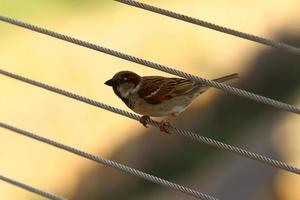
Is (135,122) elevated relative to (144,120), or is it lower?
lower

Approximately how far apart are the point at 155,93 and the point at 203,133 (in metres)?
Result: 3.40

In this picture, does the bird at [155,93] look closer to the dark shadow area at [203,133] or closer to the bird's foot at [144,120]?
the bird's foot at [144,120]

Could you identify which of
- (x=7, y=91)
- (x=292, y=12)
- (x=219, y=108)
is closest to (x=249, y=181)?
(x=219, y=108)

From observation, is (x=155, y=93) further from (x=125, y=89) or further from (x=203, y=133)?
(x=203, y=133)

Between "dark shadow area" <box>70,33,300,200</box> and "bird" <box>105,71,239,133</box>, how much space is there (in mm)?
2276

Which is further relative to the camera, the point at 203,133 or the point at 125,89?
the point at 203,133

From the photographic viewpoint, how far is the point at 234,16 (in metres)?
7.71

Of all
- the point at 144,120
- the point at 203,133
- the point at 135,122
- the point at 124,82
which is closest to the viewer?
the point at 144,120

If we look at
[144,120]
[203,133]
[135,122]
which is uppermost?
[144,120]

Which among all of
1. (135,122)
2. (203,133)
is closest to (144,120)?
(135,122)

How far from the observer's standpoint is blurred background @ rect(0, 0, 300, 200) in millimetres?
5500

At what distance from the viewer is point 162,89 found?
Result: 10.2 ft

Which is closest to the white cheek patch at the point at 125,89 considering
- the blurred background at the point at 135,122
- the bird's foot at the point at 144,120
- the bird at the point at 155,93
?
the bird at the point at 155,93

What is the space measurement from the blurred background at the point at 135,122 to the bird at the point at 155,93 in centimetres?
199
